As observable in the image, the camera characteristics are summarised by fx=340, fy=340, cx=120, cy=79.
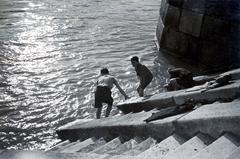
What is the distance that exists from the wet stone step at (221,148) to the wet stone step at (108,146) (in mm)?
1466

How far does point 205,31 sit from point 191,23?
0.60 meters

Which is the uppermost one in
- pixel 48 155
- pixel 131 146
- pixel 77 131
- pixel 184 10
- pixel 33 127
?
pixel 184 10

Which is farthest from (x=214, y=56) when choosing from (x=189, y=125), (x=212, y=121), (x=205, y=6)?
(x=212, y=121)

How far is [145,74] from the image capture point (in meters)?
7.42

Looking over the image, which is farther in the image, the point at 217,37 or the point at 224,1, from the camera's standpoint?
the point at 217,37

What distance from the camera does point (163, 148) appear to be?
3305mm

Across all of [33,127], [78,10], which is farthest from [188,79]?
[78,10]

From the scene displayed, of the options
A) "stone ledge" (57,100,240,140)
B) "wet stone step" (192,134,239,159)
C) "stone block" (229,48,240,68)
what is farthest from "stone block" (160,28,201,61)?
"wet stone step" (192,134,239,159)

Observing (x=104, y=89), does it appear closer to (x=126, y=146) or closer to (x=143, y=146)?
(x=126, y=146)

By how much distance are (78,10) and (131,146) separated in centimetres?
1979

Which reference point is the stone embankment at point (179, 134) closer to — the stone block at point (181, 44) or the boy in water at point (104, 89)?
the boy in water at point (104, 89)

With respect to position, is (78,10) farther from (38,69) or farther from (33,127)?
(33,127)

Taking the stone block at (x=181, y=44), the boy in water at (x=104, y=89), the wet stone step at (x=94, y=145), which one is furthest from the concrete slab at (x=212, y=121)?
the stone block at (x=181, y=44)

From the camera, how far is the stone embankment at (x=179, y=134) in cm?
297
